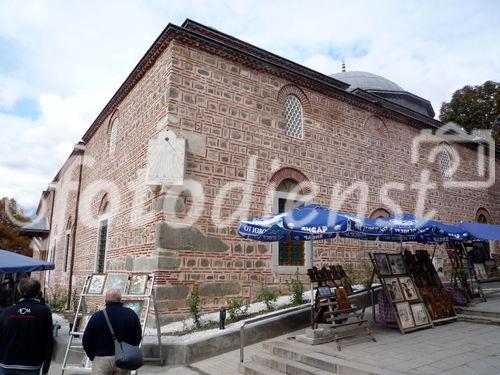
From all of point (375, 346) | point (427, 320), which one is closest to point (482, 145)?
point (427, 320)

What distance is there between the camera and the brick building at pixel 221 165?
8.14 metres

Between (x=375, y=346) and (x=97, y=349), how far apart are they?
3.71 metres

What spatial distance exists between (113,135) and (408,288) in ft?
30.9

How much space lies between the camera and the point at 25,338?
351 centimetres

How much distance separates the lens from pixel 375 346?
18.2 ft

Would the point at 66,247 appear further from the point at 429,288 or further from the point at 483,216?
the point at 483,216

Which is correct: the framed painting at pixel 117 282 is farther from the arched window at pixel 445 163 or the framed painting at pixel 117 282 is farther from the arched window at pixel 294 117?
the arched window at pixel 445 163

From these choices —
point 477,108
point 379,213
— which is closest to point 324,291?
point 379,213

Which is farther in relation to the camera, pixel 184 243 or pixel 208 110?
pixel 208 110

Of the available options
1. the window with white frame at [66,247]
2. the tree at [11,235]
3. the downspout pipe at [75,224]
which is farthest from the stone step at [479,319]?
the tree at [11,235]

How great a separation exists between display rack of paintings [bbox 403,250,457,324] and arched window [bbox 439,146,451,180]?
28.1 ft

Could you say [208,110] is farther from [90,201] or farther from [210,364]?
[90,201]

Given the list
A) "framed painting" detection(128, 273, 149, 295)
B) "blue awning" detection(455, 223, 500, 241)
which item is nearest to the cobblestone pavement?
"framed painting" detection(128, 273, 149, 295)

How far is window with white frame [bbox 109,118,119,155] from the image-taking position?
11.9 m
